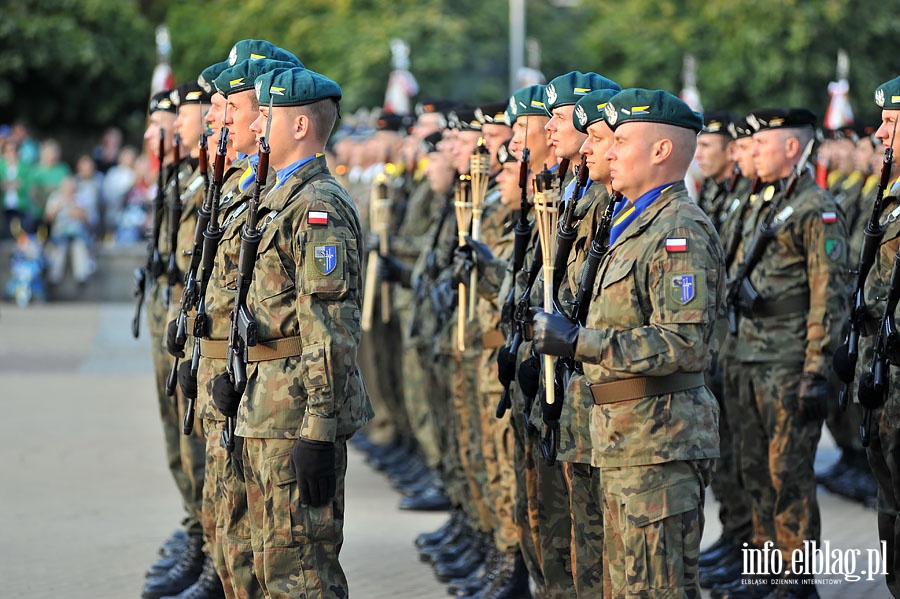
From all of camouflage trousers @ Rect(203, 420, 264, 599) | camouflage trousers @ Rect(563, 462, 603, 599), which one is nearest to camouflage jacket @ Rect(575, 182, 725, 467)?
camouflage trousers @ Rect(563, 462, 603, 599)

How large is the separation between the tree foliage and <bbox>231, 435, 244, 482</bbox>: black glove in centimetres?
2487

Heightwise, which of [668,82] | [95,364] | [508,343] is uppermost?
[668,82]

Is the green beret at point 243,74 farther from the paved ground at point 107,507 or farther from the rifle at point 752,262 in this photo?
the paved ground at point 107,507

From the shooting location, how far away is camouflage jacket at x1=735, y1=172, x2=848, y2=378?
7.18 metres

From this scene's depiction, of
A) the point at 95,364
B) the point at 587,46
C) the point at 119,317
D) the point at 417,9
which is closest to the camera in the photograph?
the point at 95,364

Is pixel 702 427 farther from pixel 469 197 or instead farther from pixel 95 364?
pixel 95 364

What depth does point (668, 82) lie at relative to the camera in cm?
3166

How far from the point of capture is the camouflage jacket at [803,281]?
7.18 meters

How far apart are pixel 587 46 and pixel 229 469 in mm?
28997

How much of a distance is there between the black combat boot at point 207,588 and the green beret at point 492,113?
267cm

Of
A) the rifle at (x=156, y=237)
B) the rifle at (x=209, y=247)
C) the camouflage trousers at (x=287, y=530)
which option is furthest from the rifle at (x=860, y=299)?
the rifle at (x=156, y=237)

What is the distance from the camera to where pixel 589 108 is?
5.81 m

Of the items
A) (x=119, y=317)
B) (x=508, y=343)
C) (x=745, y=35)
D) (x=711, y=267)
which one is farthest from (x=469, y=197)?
(x=745, y=35)

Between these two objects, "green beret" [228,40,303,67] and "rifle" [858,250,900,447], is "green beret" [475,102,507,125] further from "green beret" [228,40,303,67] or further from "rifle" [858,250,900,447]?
"rifle" [858,250,900,447]
